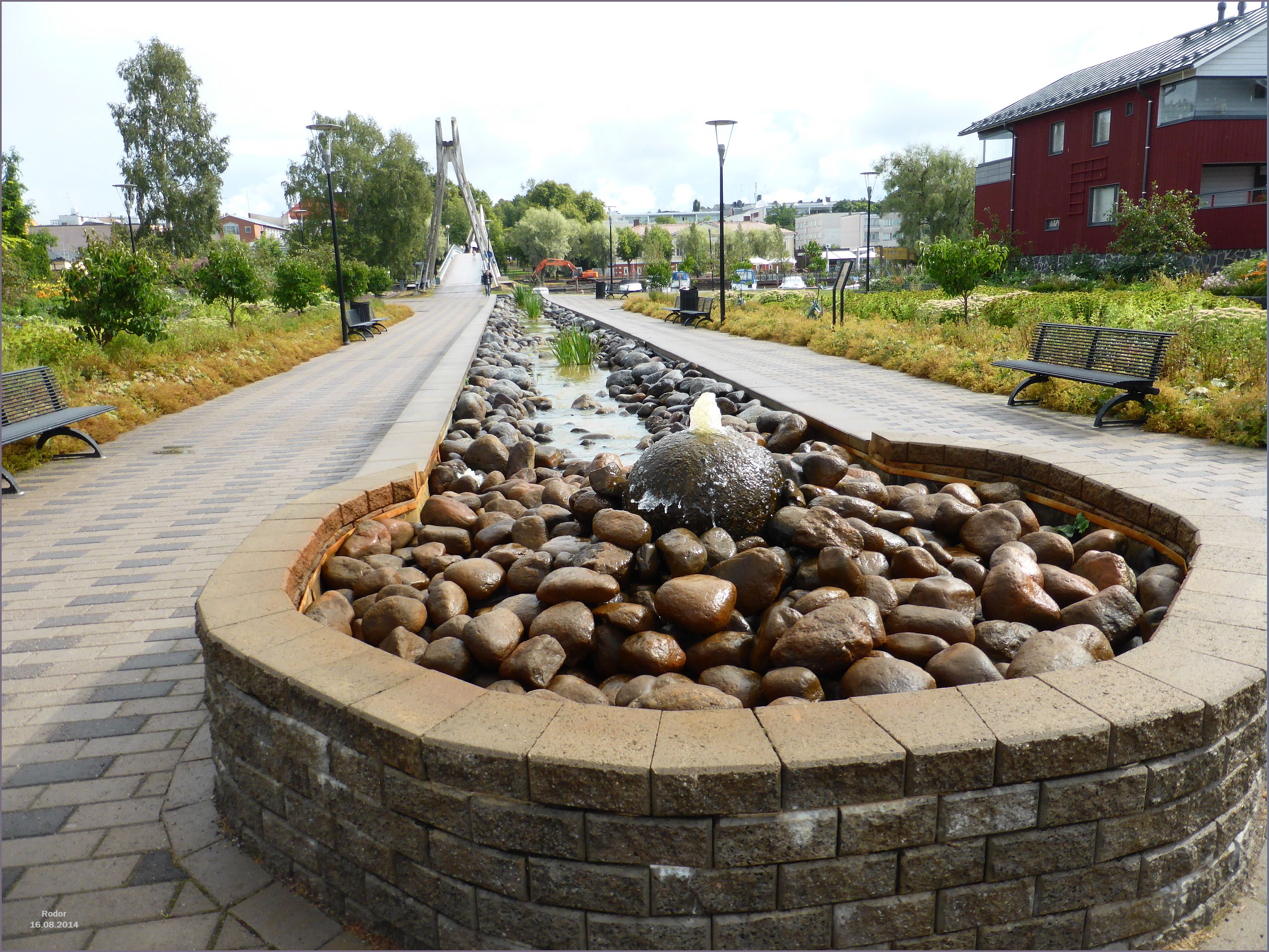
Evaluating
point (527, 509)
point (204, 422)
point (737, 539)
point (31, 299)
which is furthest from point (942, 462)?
point (31, 299)

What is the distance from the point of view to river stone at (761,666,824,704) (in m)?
3.05

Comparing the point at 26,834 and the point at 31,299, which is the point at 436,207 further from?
the point at 26,834

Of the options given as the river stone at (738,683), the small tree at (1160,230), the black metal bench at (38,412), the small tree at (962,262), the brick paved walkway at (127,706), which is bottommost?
the brick paved walkway at (127,706)

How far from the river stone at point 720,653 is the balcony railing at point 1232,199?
2886cm

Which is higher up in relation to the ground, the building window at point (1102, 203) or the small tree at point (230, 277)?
the building window at point (1102, 203)

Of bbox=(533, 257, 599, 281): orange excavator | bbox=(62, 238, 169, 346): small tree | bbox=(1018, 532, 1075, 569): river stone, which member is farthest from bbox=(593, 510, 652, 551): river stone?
bbox=(533, 257, 599, 281): orange excavator

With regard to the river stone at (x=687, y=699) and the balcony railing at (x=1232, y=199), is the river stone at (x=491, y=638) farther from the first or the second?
the balcony railing at (x=1232, y=199)

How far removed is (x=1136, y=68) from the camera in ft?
92.4

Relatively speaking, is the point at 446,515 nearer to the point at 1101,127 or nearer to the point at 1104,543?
the point at 1104,543

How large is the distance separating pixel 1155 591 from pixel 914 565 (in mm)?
1034

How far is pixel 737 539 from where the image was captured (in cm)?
462

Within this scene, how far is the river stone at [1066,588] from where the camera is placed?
12.3 ft

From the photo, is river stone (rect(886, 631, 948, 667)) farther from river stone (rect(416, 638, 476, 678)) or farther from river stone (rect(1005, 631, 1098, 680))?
river stone (rect(416, 638, 476, 678))

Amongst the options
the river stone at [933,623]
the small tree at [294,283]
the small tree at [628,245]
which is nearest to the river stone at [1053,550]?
the river stone at [933,623]
